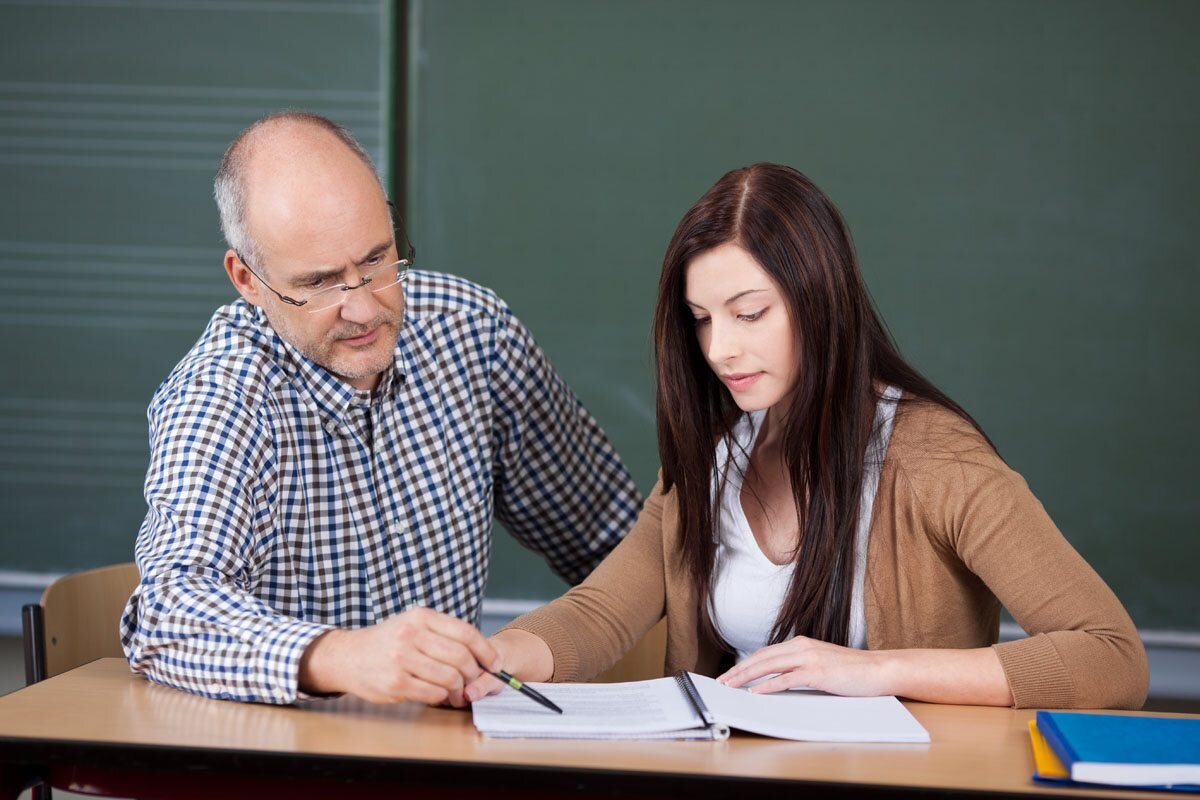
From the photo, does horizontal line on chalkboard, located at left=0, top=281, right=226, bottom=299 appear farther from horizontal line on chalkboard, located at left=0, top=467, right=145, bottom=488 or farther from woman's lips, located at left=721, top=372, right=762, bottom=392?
woman's lips, located at left=721, top=372, right=762, bottom=392

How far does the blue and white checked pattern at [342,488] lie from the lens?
140cm

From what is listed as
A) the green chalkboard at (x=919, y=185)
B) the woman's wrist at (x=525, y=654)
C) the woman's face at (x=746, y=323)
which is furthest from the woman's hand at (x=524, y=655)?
the green chalkboard at (x=919, y=185)

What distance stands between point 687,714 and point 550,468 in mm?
935

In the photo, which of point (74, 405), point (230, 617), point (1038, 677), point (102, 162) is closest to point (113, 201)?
point (102, 162)

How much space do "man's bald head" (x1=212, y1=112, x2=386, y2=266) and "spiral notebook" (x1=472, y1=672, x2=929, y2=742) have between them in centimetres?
84

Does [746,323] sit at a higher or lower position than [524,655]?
higher

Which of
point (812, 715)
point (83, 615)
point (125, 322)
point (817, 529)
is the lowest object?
point (83, 615)

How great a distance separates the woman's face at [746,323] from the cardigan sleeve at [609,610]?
0.30 metres

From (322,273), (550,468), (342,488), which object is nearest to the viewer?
(322,273)

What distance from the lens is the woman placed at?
4.50 ft

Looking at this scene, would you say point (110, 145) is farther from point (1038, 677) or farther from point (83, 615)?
point (1038, 677)

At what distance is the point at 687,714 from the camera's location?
4.06ft

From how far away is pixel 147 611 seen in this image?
55.5 inches

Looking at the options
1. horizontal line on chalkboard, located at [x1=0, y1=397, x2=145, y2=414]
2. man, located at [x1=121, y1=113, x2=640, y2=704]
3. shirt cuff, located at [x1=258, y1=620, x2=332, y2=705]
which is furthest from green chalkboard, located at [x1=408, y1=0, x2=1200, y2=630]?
shirt cuff, located at [x1=258, y1=620, x2=332, y2=705]
